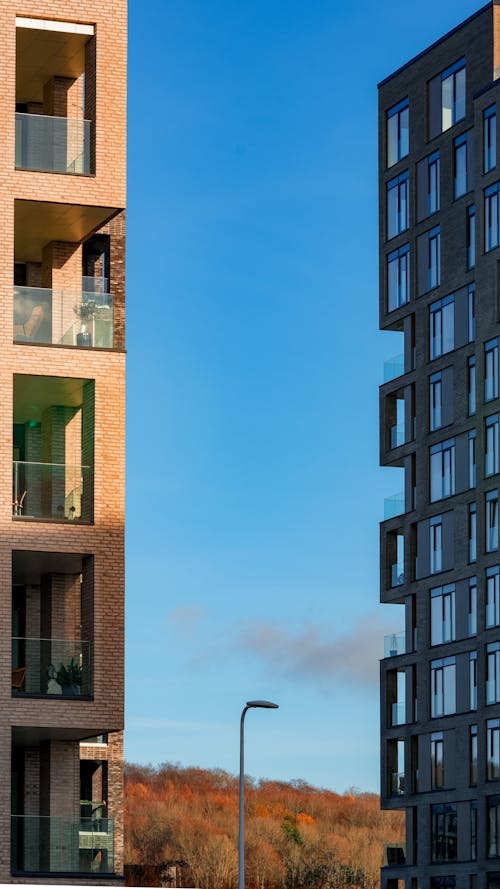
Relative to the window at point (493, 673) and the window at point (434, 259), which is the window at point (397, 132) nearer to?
the window at point (434, 259)

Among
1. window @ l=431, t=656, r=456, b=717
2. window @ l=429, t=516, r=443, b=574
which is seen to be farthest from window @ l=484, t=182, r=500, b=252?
window @ l=431, t=656, r=456, b=717

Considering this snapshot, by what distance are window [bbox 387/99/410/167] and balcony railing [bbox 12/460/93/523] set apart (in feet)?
170

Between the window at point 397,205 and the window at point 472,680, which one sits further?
the window at point 397,205

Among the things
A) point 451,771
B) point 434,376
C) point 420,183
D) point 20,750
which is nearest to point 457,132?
point 420,183

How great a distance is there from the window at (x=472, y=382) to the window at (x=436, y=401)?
102 inches

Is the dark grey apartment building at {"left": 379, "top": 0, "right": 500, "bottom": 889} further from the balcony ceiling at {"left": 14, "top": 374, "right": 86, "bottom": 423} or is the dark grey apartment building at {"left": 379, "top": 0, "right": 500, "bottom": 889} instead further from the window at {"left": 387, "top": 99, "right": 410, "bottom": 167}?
the balcony ceiling at {"left": 14, "top": 374, "right": 86, "bottom": 423}

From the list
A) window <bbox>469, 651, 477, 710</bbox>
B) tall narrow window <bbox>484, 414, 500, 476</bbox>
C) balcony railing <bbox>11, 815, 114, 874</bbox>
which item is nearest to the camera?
balcony railing <bbox>11, 815, 114, 874</bbox>

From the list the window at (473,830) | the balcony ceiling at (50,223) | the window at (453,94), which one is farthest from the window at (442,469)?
the balcony ceiling at (50,223)

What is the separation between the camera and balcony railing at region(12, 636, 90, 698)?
1581 inches

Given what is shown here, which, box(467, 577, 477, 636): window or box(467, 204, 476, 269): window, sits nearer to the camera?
box(467, 577, 477, 636): window

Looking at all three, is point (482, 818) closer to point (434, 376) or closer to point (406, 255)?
point (434, 376)

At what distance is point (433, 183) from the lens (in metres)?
86.9

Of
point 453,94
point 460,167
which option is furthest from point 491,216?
point 453,94

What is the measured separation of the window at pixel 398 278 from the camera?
8956 cm
